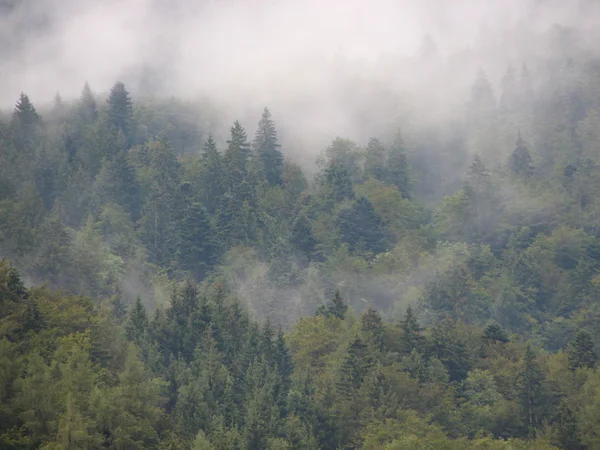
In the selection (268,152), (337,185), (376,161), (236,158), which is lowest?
(337,185)

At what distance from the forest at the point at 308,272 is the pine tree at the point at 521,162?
478mm

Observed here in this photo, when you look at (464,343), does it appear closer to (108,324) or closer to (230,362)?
(230,362)

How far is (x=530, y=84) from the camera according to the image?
147m

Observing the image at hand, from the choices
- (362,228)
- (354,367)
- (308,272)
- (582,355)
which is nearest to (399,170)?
(362,228)

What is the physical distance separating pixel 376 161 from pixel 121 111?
32.8 metres

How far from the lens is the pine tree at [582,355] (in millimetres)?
83062

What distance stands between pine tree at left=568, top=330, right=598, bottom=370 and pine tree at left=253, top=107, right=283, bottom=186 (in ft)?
165

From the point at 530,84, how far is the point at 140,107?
5111cm

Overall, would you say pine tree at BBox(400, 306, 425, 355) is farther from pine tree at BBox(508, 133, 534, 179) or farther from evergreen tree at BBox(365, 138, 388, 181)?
pine tree at BBox(508, 133, 534, 179)

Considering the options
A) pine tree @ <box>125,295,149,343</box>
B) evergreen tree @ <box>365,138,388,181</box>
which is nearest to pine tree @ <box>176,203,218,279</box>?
evergreen tree @ <box>365,138,388,181</box>

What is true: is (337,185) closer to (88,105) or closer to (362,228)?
(362,228)

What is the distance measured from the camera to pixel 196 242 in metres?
115

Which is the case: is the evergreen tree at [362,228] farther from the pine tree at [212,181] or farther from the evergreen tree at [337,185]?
the pine tree at [212,181]

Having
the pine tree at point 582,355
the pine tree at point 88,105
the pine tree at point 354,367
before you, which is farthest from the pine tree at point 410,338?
the pine tree at point 88,105
